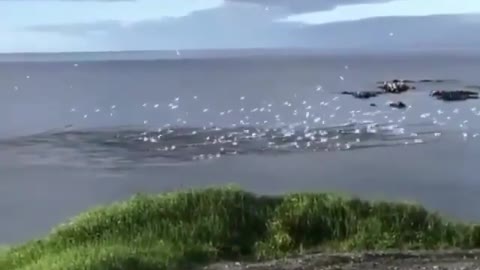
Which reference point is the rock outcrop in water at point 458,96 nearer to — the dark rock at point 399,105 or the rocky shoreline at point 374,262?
A: the dark rock at point 399,105

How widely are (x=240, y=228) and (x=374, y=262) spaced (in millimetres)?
2015

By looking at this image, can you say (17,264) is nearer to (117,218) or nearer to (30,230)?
(117,218)

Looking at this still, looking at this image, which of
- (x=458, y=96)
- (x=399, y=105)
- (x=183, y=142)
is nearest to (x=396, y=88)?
(x=458, y=96)

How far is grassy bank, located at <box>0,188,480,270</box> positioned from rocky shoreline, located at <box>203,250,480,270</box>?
578mm

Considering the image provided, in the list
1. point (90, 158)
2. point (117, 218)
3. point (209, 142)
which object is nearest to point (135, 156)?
point (90, 158)

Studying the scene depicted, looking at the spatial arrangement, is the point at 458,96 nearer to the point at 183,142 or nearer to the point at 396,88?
the point at 396,88

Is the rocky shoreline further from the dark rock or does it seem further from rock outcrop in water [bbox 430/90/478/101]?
rock outcrop in water [bbox 430/90/478/101]

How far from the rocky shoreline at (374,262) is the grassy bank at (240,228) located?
58cm

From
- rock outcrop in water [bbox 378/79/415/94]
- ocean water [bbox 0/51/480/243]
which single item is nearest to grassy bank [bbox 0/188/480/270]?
ocean water [bbox 0/51/480/243]

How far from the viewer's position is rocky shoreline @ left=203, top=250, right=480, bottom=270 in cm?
1019

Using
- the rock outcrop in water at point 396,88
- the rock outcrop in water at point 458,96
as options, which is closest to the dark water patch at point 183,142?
the rock outcrop in water at point 458,96

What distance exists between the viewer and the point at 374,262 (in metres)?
10.4

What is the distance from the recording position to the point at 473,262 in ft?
34.2

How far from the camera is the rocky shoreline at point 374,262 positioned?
10.2 meters
